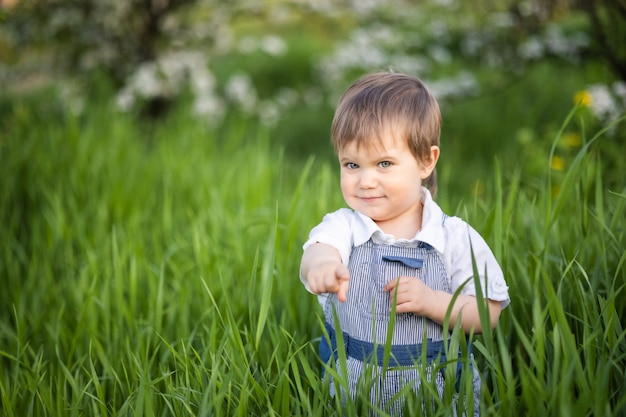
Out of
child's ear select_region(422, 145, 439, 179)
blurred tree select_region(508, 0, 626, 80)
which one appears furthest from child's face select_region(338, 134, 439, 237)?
blurred tree select_region(508, 0, 626, 80)

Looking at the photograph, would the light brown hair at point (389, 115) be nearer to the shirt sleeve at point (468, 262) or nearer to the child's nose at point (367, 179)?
the child's nose at point (367, 179)

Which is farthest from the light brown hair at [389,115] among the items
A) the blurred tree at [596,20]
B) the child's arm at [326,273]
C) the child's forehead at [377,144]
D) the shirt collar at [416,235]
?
the blurred tree at [596,20]

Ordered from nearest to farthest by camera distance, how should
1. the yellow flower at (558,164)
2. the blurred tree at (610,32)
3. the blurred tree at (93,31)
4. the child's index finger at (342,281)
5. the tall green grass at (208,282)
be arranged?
1. the child's index finger at (342,281)
2. the tall green grass at (208,282)
3. the yellow flower at (558,164)
4. the blurred tree at (610,32)
5. the blurred tree at (93,31)

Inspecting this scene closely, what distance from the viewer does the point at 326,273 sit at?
1.35m

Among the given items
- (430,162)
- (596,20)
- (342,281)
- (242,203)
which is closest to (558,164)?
(596,20)

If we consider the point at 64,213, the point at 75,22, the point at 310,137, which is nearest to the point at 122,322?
the point at 64,213

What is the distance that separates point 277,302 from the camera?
6.48ft

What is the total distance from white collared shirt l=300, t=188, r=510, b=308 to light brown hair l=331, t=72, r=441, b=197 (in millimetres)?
167

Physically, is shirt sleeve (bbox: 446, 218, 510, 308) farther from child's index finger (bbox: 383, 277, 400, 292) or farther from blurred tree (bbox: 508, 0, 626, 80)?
blurred tree (bbox: 508, 0, 626, 80)

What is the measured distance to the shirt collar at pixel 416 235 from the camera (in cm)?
148

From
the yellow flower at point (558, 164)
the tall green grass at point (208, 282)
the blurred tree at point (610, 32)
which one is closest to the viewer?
the tall green grass at point (208, 282)

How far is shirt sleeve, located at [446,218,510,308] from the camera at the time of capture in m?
1.47

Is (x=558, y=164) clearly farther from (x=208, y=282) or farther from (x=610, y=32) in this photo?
(x=208, y=282)

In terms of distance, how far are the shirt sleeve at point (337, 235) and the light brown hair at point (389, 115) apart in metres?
0.16
